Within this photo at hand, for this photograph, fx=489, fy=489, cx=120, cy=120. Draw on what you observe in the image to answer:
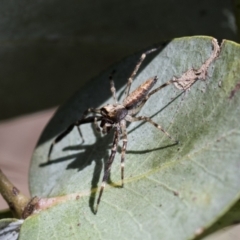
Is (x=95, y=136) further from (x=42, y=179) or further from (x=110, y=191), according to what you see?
(x=110, y=191)

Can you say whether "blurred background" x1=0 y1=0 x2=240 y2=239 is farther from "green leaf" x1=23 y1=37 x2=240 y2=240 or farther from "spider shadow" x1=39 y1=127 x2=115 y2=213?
"spider shadow" x1=39 y1=127 x2=115 y2=213

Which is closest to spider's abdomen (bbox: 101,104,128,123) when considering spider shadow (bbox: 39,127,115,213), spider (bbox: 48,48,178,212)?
spider (bbox: 48,48,178,212)

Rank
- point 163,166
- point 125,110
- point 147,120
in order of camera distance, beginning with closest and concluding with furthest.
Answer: point 163,166 → point 147,120 → point 125,110

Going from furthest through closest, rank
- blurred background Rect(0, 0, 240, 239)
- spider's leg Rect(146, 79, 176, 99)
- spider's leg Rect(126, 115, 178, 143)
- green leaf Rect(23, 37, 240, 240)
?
blurred background Rect(0, 0, 240, 239) < spider's leg Rect(146, 79, 176, 99) < spider's leg Rect(126, 115, 178, 143) < green leaf Rect(23, 37, 240, 240)

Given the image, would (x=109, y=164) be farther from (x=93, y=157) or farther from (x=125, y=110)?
(x=125, y=110)

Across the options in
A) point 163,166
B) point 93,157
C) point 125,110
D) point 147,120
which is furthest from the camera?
point 125,110

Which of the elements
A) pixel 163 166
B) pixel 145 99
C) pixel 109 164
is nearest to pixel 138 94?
pixel 145 99
